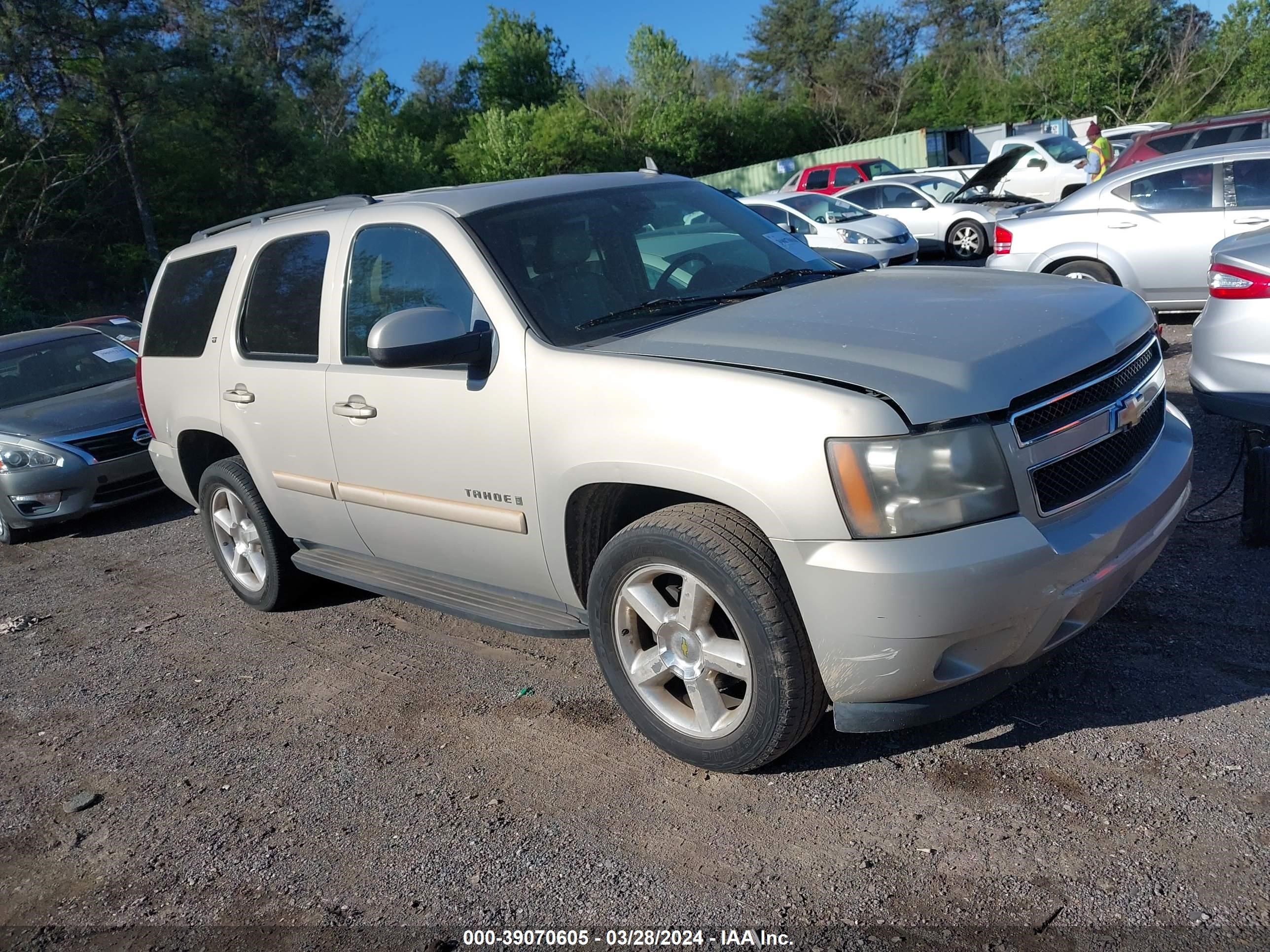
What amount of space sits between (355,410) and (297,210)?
4.76 ft

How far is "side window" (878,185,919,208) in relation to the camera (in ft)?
59.8

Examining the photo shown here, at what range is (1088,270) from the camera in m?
9.15

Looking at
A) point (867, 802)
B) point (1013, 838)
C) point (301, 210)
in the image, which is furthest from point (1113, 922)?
point (301, 210)

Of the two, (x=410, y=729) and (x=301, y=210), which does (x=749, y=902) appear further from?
(x=301, y=210)

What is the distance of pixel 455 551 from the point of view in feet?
12.9

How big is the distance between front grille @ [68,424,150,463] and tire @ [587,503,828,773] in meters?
5.72

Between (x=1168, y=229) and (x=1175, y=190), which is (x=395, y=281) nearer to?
(x=1168, y=229)

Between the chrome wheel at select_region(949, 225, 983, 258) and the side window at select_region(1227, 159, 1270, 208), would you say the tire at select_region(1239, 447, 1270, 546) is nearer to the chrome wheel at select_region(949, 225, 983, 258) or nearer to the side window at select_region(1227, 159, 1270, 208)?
the side window at select_region(1227, 159, 1270, 208)

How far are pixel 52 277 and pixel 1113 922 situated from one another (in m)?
27.5

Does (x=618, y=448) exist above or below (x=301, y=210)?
below

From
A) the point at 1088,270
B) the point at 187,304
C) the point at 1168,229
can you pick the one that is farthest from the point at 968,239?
the point at 187,304

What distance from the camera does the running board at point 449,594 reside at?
3637 mm

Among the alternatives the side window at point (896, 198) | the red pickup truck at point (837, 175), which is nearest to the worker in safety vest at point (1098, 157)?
the side window at point (896, 198)

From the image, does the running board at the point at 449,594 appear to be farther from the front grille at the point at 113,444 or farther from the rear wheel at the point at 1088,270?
the rear wheel at the point at 1088,270
